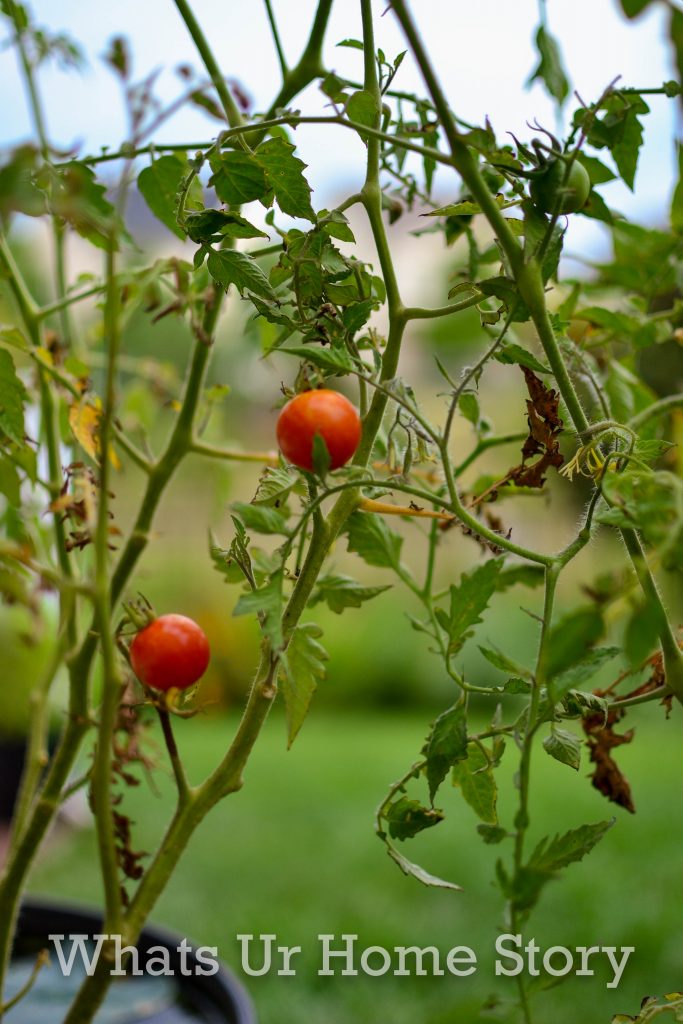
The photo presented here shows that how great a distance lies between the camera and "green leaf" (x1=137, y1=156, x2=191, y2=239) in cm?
56

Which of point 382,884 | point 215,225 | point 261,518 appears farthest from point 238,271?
point 382,884

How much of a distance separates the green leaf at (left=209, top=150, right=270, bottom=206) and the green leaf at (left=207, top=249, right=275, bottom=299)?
0.09 ft

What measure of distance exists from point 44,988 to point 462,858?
35.9 inches

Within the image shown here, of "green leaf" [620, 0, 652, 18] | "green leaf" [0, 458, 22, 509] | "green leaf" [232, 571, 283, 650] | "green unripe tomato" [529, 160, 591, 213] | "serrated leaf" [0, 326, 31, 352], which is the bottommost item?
"green leaf" [232, 571, 283, 650]

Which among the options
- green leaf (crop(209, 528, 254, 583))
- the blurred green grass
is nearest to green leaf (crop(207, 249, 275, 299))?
green leaf (crop(209, 528, 254, 583))

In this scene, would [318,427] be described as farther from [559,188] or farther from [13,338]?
[13,338]

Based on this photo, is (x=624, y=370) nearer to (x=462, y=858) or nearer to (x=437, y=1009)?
(x=437, y=1009)

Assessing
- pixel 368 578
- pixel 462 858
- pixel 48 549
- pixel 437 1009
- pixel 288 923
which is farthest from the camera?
pixel 368 578

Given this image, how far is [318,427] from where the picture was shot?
1.38 feet

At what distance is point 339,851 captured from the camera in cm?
175

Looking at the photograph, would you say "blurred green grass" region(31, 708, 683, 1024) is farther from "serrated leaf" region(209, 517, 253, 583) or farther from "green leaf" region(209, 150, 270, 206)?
"green leaf" region(209, 150, 270, 206)

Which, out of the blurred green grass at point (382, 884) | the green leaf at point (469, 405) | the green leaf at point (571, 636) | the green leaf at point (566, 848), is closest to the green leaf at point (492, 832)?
the green leaf at point (566, 848)

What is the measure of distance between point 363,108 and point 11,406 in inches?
10.0

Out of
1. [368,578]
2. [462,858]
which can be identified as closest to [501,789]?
[462,858]
